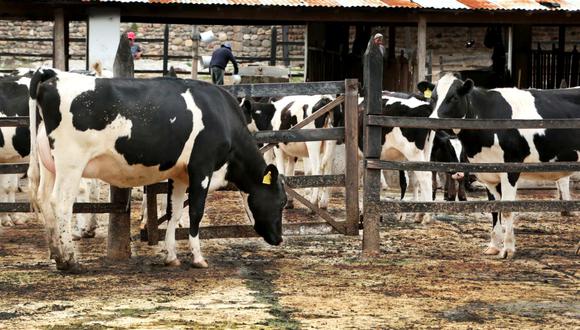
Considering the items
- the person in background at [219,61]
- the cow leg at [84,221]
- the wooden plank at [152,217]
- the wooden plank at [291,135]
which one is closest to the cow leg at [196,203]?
the wooden plank at [152,217]

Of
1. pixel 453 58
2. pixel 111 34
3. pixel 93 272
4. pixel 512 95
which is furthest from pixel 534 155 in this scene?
pixel 453 58

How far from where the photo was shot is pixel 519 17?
2098 cm

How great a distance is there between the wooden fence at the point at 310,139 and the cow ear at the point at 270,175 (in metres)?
0.51

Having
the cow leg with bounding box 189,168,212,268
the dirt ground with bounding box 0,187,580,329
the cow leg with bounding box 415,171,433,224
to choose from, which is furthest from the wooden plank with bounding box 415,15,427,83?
the cow leg with bounding box 189,168,212,268

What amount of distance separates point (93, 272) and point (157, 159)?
1.07m

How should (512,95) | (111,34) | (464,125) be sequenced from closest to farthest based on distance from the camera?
(464,125) < (512,95) < (111,34)

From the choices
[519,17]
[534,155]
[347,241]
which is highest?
[519,17]

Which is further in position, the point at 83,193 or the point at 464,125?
A: the point at 83,193

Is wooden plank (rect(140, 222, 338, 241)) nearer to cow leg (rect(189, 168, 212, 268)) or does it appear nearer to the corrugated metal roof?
cow leg (rect(189, 168, 212, 268))

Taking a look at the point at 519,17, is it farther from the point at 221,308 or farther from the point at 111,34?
the point at 221,308

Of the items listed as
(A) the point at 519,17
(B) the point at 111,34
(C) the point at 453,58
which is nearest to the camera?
(B) the point at 111,34

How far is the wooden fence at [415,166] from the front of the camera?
11336 mm

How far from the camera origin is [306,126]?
51.9 ft

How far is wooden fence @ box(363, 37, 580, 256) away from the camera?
11.3 m
